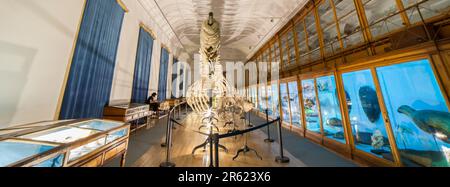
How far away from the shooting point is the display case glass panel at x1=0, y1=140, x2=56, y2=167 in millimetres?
836

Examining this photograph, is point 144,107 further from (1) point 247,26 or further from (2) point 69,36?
(1) point 247,26

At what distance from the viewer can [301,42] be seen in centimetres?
436

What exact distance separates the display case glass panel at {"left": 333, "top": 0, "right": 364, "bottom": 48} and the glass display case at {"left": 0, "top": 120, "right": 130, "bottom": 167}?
14.2 feet

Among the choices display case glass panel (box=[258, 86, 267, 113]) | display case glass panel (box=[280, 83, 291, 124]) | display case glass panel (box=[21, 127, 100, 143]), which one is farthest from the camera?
display case glass panel (box=[258, 86, 267, 113])

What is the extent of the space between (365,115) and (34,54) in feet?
18.5

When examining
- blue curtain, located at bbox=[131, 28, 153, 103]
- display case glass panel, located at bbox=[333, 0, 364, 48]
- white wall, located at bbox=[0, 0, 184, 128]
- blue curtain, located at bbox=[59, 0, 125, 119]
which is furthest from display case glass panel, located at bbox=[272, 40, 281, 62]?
white wall, located at bbox=[0, 0, 184, 128]

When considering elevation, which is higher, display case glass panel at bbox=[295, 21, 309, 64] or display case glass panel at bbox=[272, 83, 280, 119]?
display case glass panel at bbox=[295, 21, 309, 64]

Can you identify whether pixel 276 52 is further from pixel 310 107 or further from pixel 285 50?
pixel 310 107

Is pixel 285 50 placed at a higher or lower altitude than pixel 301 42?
higher

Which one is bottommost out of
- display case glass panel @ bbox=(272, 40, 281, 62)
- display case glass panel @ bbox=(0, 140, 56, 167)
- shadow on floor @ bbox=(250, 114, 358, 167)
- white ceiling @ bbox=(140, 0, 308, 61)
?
shadow on floor @ bbox=(250, 114, 358, 167)

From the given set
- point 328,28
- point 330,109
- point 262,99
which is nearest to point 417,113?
point 330,109

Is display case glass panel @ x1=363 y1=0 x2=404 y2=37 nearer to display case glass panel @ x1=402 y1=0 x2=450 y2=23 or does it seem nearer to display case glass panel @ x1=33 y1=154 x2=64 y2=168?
display case glass panel @ x1=402 y1=0 x2=450 y2=23
